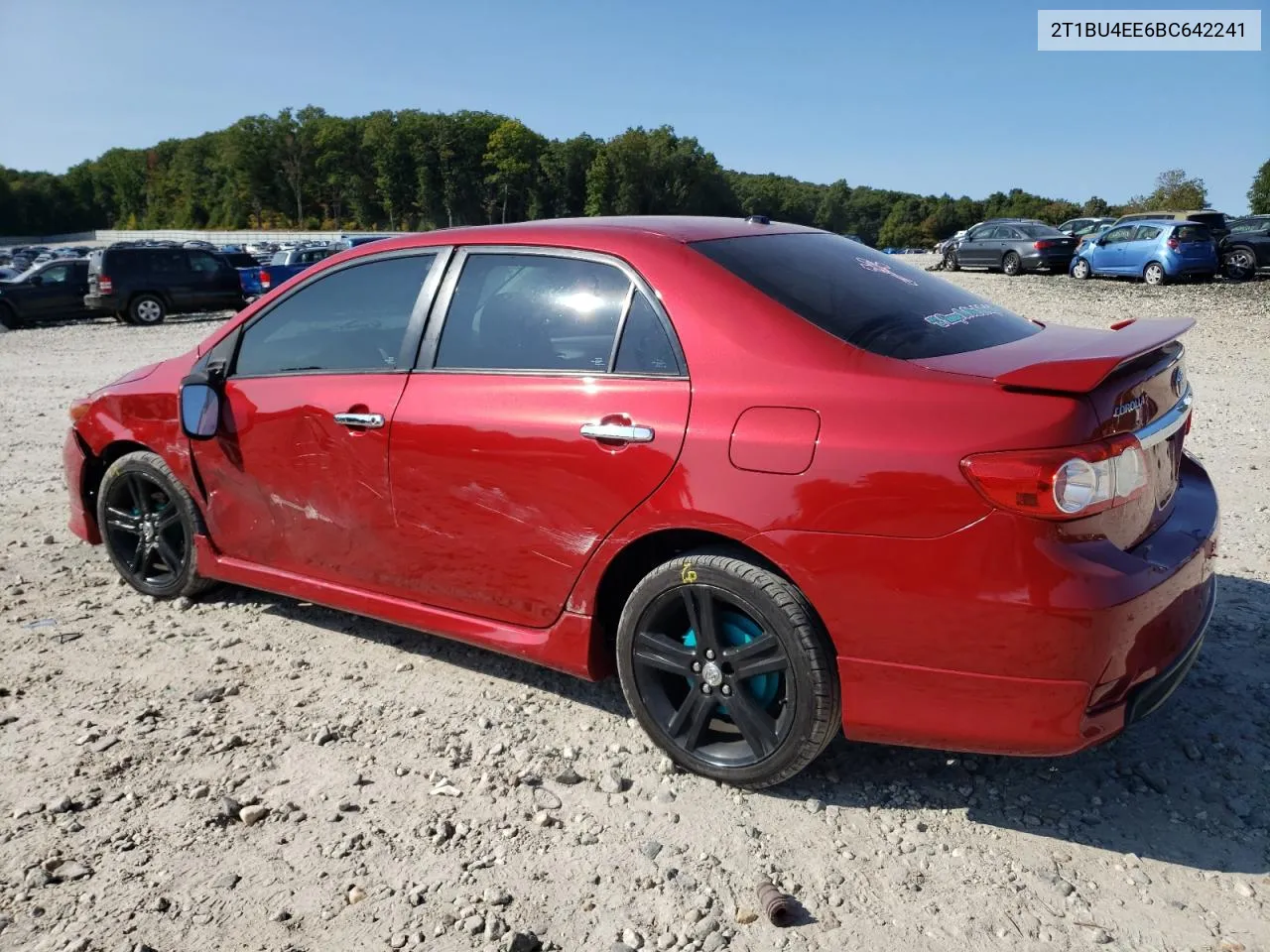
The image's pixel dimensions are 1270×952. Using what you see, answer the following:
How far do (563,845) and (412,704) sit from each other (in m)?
1.06

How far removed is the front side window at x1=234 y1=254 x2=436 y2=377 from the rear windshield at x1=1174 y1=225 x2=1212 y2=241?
22876 millimetres

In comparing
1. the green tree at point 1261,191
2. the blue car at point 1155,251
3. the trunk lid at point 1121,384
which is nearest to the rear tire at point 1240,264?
the blue car at point 1155,251

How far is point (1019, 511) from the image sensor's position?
233cm

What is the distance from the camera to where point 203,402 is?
4.05 m

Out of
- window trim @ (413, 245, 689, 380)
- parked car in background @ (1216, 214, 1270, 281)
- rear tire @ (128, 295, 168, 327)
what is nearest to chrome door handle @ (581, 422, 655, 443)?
window trim @ (413, 245, 689, 380)

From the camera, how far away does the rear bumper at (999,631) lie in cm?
234

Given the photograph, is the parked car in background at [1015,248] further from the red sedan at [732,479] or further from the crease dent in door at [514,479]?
the crease dent in door at [514,479]

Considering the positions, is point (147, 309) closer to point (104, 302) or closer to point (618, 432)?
point (104, 302)

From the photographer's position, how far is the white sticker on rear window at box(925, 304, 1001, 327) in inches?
119

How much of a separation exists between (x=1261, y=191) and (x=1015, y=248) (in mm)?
70526

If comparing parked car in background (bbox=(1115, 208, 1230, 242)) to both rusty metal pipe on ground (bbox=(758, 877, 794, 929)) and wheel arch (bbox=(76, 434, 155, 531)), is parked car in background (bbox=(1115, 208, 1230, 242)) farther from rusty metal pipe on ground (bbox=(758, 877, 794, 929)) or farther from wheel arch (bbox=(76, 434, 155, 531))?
rusty metal pipe on ground (bbox=(758, 877, 794, 929))

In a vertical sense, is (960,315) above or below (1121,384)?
above

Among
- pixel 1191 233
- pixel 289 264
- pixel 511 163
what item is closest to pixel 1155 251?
pixel 1191 233

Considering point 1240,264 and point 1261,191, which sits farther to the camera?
point 1261,191
